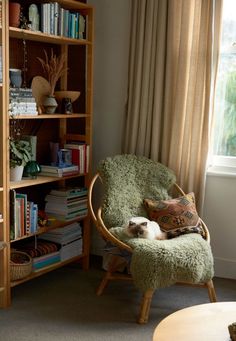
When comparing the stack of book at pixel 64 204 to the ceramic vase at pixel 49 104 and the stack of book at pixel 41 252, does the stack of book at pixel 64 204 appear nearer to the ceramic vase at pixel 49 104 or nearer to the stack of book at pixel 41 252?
the stack of book at pixel 41 252

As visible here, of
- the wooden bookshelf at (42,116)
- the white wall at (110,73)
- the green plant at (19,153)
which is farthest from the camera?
the white wall at (110,73)

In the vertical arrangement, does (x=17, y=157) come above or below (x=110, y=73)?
below

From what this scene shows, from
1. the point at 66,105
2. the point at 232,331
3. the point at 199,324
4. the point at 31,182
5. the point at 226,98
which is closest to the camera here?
the point at 232,331

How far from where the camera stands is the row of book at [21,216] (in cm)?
304

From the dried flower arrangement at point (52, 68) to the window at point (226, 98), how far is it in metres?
1.16

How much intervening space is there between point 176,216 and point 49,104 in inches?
45.5

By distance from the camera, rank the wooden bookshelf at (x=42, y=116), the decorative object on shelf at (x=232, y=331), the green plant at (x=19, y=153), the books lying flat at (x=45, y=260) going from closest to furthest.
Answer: the decorative object on shelf at (x=232, y=331) → the wooden bookshelf at (x=42, y=116) → the green plant at (x=19, y=153) → the books lying flat at (x=45, y=260)

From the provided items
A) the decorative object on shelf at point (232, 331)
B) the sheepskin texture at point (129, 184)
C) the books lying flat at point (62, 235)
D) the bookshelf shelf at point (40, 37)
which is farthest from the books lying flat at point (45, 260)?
the decorative object on shelf at point (232, 331)

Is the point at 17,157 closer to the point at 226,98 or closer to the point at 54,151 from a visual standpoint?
the point at 54,151

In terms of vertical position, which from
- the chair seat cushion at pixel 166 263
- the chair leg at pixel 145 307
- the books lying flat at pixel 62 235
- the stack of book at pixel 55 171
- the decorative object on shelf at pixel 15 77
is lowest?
the chair leg at pixel 145 307

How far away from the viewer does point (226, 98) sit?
3613 millimetres

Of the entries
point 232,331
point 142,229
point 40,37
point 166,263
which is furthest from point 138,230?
point 40,37

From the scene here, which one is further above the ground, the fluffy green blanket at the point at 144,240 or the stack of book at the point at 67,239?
the fluffy green blanket at the point at 144,240

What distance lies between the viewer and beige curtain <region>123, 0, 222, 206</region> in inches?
135
